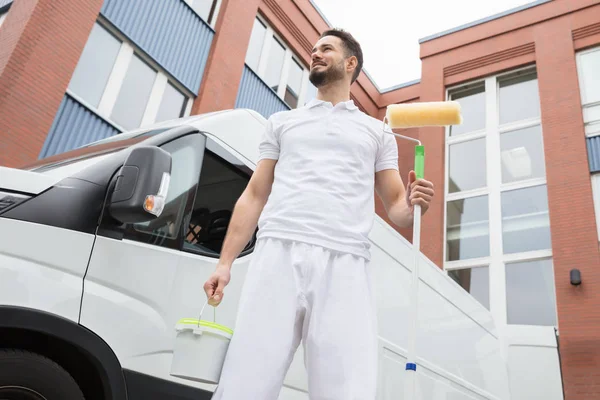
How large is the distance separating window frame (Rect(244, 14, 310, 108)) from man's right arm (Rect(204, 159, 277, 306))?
10.0 m

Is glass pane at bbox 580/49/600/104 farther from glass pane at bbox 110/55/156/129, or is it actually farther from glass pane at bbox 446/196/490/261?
glass pane at bbox 110/55/156/129

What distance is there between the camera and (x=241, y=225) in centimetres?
184

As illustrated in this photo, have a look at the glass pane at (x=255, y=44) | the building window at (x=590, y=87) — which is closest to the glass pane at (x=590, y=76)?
the building window at (x=590, y=87)

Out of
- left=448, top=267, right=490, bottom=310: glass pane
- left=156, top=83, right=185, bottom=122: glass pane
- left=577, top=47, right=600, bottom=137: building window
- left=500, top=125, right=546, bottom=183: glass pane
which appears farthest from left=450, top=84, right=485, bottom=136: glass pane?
left=156, top=83, right=185, bottom=122: glass pane

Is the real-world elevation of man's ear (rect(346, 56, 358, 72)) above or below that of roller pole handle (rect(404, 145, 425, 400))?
above

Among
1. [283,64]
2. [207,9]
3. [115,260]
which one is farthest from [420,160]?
[283,64]

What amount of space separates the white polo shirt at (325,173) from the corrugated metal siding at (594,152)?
35.4 feet

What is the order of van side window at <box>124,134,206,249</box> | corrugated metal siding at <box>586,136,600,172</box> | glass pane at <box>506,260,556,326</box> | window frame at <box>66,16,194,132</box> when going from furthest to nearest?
corrugated metal siding at <box>586,136,600,172</box> → glass pane at <box>506,260,556,326</box> → window frame at <box>66,16,194,132</box> → van side window at <box>124,134,206,249</box>

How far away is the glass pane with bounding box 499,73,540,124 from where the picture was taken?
41.7 ft

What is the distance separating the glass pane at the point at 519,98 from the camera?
500 inches

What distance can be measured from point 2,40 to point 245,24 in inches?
215

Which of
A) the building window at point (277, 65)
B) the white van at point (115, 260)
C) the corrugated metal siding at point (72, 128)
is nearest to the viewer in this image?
the white van at point (115, 260)

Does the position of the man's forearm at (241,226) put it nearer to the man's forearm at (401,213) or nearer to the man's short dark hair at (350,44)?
the man's forearm at (401,213)

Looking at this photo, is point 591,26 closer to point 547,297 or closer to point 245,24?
point 547,297
